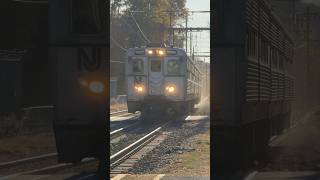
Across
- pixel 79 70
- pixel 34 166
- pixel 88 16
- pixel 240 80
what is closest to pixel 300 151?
pixel 240 80

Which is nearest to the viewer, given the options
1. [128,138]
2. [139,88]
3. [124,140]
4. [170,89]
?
[124,140]

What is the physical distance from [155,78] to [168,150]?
5.15 metres

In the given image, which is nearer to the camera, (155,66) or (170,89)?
(155,66)

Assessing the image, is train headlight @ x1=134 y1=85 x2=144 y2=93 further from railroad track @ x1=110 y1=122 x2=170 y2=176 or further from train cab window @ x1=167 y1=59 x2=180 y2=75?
railroad track @ x1=110 y1=122 x2=170 y2=176

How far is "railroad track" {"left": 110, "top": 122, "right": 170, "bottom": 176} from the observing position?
8.08 metres

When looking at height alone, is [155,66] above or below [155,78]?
above

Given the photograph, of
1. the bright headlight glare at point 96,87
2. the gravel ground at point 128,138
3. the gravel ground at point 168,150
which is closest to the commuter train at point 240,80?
the bright headlight glare at point 96,87

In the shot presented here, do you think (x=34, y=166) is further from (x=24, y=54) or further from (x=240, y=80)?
(x=240, y=80)

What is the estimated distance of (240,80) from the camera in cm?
386

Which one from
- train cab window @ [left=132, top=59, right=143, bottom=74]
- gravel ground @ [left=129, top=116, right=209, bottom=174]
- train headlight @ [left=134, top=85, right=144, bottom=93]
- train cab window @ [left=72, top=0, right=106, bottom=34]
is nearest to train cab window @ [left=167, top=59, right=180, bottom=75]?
train cab window @ [left=132, top=59, right=143, bottom=74]

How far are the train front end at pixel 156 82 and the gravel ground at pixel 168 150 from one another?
86cm

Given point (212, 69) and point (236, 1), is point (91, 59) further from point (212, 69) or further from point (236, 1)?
point (236, 1)

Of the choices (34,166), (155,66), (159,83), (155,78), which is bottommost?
(34,166)

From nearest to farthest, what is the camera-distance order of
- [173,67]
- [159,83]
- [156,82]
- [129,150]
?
[129,150] → [156,82] → [159,83] → [173,67]
